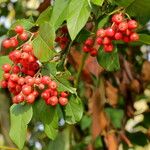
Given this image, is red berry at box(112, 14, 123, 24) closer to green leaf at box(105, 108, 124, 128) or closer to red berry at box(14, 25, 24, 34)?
red berry at box(14, 25, 24, 34)

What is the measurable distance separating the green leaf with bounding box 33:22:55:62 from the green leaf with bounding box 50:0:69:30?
0.08 m

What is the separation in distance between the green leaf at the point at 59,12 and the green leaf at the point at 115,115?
1.03 m

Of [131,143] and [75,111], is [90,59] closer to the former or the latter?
[131,143]

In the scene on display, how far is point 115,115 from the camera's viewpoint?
2.03 metres

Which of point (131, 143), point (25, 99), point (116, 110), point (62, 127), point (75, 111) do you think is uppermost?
point (25, 99)

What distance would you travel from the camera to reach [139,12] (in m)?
1.03

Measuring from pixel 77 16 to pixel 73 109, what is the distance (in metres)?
0.23

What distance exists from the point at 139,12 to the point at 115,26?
0.29 feet

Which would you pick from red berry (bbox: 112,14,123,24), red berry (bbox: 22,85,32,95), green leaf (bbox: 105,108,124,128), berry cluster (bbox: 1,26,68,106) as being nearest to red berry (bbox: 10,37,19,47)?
berry cluster (bbox: 1,26,68,106)

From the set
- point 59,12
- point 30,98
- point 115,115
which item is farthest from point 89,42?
point 115,115

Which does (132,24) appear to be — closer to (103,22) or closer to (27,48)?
(103,22)

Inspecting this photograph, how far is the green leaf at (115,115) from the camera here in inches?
79.3

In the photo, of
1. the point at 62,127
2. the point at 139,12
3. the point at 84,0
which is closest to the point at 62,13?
the point at 84,0

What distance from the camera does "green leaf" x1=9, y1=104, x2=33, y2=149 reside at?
1.00 metres
